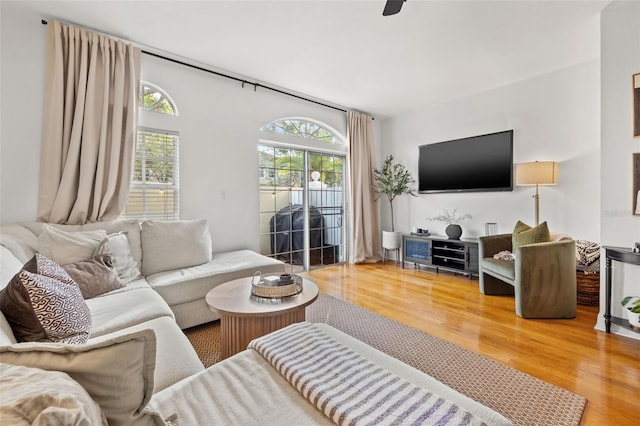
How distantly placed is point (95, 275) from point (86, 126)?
138 centimetres

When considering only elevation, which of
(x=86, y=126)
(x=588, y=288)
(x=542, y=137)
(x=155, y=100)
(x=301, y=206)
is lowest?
(x=588, y=288)

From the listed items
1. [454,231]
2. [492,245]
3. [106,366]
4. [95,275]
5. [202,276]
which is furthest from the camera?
[454,231]

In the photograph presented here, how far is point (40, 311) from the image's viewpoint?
42.6 inches

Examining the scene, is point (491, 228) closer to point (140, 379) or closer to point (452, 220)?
point (452, 220)

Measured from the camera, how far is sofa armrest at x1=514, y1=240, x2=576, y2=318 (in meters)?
2.55

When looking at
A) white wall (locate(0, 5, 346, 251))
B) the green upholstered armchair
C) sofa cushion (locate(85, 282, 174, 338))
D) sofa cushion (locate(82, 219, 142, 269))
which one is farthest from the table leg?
sofa cushion (locate(82, 219, 142, 269))

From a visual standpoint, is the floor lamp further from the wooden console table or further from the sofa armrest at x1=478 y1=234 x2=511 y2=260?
the wooden console table

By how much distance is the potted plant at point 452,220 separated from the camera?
397 centimetres

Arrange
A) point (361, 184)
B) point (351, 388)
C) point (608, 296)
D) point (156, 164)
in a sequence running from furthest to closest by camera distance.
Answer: point (361, 184) < point (156, 164) < point (608, 296) < point (351, 388)

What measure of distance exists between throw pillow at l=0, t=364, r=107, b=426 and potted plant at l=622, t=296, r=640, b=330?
121 inches

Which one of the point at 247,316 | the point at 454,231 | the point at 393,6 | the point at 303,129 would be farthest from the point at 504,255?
the point at 303,129

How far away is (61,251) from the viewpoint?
2.03 meters

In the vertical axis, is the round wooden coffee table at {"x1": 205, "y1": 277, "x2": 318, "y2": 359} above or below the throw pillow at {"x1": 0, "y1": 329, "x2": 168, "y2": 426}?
below

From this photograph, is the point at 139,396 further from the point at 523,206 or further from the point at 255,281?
the point at 523,206
